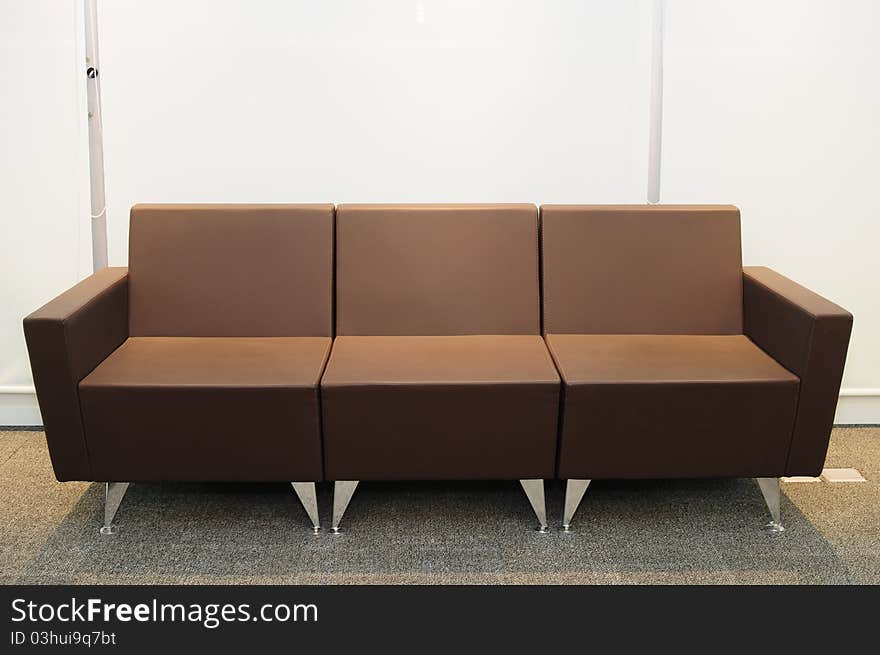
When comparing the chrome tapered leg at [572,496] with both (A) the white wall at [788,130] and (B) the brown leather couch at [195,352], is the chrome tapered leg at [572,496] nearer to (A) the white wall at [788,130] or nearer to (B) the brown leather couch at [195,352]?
(B) the brown leather couch at [195,352]

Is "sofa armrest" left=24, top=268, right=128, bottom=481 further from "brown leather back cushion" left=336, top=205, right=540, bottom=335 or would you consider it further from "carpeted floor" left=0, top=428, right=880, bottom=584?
"brown leather back cushion" left=336, top=205, right=540, bottom=335

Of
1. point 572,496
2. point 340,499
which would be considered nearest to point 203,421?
point 340,499

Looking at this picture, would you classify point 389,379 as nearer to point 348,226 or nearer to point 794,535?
point 348,226

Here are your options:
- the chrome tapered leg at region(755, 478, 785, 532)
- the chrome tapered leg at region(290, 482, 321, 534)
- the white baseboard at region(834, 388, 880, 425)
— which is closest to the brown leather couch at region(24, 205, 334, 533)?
the chrome tapered leg at region(290, 482, 321, 534)

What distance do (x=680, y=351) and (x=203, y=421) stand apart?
146 cm

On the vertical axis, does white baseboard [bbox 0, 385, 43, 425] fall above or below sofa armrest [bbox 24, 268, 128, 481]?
below

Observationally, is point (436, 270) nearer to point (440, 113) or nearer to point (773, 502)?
point (440, 113)

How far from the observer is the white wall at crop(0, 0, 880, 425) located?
136 inches

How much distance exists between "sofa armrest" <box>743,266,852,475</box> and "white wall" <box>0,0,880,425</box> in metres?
0.74

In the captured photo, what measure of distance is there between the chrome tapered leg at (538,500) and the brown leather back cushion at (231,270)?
2.79 ft

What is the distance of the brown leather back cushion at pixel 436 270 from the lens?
10.7 ft

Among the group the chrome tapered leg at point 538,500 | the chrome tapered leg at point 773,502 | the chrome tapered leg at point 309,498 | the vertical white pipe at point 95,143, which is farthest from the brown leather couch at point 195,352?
the chrome tapered leg at point 773,502

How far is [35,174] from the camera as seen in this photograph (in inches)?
139

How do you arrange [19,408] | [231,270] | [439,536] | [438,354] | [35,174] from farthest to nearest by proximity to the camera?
1. [19,408]
2. [35,174]
3. [231,270]
4. [438,354]
5. [439,536]
